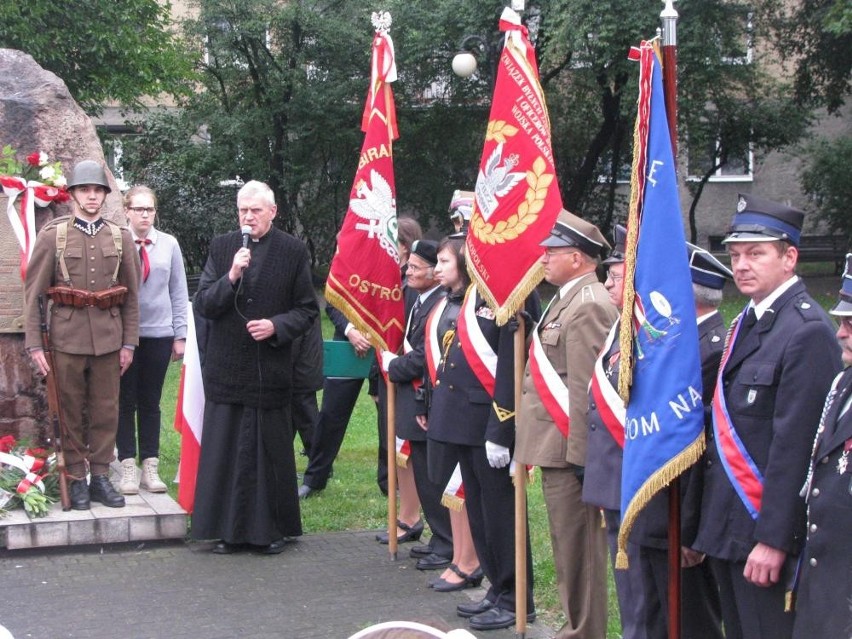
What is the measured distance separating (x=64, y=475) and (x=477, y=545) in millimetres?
2890

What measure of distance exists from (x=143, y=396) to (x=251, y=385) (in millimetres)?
1194

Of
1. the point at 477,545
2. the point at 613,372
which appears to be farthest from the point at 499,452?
the point at 613,372

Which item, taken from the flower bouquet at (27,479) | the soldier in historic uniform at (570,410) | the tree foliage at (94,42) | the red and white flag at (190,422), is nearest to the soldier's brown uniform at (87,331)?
the flower bouquet at (27,479)

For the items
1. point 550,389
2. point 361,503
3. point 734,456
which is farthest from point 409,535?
point 734,456

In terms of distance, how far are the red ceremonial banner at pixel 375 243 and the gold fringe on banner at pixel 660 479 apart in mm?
3137

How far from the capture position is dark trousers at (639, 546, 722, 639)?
14.3 feet

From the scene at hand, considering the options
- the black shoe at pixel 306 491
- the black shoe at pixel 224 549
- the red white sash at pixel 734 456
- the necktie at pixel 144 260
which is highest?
the necktie at pixel 144 260

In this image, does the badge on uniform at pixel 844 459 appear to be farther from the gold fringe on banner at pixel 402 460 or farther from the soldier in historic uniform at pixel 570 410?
the gold fringe on banner at pixel 402 460

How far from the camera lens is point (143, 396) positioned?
792 centimetres

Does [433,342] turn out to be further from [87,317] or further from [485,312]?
[87,317]

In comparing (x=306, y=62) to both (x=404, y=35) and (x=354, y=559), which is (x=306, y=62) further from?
(x=354, y=559)

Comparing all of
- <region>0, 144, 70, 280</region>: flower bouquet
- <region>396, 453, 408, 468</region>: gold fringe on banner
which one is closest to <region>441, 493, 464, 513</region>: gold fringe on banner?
<region>396, 453, 408, 468</region>: gold fringe on banner

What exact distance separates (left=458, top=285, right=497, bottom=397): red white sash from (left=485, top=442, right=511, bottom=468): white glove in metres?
0.34

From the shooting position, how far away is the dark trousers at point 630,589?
4.41 m
